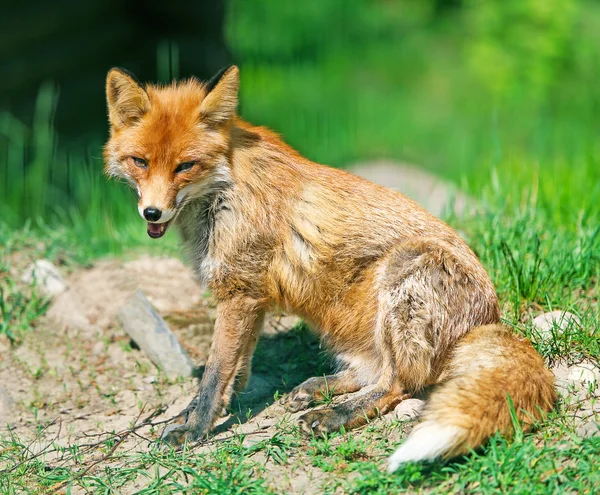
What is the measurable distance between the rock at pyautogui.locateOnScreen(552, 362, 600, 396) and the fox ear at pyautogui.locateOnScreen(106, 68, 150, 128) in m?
2.87

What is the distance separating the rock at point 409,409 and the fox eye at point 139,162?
200 cm

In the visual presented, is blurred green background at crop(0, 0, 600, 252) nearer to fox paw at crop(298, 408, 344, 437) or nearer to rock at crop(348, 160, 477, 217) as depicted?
rock at crop(348, 160, 477, 217)

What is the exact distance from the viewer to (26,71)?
10.2 metres

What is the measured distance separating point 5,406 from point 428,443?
2989 millimetres

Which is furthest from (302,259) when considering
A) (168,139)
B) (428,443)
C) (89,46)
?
(89,46)

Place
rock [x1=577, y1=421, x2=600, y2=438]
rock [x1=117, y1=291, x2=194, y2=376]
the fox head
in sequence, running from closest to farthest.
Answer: rock [x1=577, y1=421, x2=600, y2=438] < the fox head < rock [x1=117, y1=291, x2=194, y2=376]

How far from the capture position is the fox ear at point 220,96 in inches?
166

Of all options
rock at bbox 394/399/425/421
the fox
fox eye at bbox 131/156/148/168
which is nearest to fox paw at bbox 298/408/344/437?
the fox

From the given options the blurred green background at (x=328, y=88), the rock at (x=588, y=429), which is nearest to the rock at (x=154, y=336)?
the blurred green background at (x=328, y=88)

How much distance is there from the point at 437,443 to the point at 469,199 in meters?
3.68

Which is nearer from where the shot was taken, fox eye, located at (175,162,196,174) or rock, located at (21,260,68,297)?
fox eye, located at (175,162,196,174)

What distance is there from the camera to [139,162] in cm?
416

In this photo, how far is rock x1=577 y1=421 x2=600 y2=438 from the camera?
356cm

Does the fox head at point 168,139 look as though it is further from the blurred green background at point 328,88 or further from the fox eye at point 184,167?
the blurred green background at point 328,88
